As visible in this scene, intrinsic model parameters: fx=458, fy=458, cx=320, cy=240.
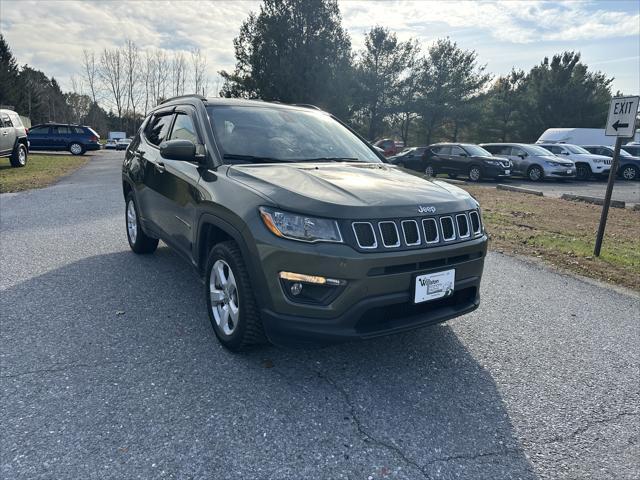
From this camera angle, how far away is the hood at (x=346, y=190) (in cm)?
261

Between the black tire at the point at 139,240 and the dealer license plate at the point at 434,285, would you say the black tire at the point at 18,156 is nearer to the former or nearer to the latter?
the black tire at the point at 139,240

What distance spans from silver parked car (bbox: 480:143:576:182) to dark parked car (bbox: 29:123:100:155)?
2374 centimetres

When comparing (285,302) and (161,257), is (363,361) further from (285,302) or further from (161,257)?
(161,257)

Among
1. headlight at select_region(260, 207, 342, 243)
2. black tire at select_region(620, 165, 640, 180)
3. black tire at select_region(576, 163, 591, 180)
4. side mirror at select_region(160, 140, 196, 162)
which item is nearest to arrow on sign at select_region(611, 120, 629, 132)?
headlight at select_region(260, 207, 342, 243)

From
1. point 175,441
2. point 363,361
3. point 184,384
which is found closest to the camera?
point 175,441

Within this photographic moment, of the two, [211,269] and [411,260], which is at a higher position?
[411,260]

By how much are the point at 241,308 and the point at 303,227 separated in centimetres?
70

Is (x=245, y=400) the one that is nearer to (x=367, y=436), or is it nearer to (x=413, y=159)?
(x=367, y=436)

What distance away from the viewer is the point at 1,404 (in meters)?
2.52

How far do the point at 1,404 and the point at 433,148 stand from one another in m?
18.8

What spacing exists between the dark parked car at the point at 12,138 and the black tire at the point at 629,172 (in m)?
24.8

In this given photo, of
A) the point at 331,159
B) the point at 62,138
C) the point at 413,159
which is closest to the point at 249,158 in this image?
the point at 331,159

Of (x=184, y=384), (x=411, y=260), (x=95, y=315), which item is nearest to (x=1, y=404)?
(x=184, y=384)

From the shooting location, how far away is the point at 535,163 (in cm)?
1902
